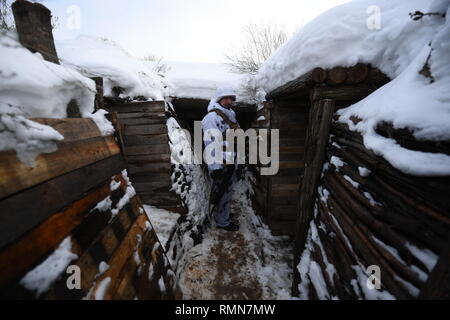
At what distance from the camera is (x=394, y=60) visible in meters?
1.69

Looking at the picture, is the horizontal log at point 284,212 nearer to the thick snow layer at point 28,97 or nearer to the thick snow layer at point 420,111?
the thick snow layer at point 420,111

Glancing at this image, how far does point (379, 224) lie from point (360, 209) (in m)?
0.20

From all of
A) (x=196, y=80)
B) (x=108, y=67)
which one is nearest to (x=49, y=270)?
(x=108, y=67)

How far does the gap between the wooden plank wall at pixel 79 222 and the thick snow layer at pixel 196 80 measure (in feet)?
10.3

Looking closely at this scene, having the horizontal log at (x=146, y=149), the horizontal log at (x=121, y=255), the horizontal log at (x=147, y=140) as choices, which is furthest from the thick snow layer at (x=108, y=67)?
the horizontal log at (x=121, y=255)

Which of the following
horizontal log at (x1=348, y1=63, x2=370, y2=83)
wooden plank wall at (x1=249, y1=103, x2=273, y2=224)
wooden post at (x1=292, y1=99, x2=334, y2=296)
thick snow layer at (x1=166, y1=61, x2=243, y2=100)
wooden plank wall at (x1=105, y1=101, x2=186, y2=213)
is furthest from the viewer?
thick snow layer at (x1=166, y1=61, x2=243, y2=100)

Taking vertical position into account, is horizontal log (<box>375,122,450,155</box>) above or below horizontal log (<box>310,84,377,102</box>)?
below

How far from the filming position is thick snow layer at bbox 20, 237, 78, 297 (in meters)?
0.72

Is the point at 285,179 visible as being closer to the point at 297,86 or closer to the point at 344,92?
the point at 297,86

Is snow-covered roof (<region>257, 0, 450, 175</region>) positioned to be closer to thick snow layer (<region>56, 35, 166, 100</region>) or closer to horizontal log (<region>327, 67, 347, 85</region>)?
horizontal log (<region>327, 67, 347, 85</region>)

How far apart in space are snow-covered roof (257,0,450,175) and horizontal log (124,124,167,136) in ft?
6.45

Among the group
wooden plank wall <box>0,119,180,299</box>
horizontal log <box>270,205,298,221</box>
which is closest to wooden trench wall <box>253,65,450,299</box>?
horizontal log <box>270,205,298,221</box>
